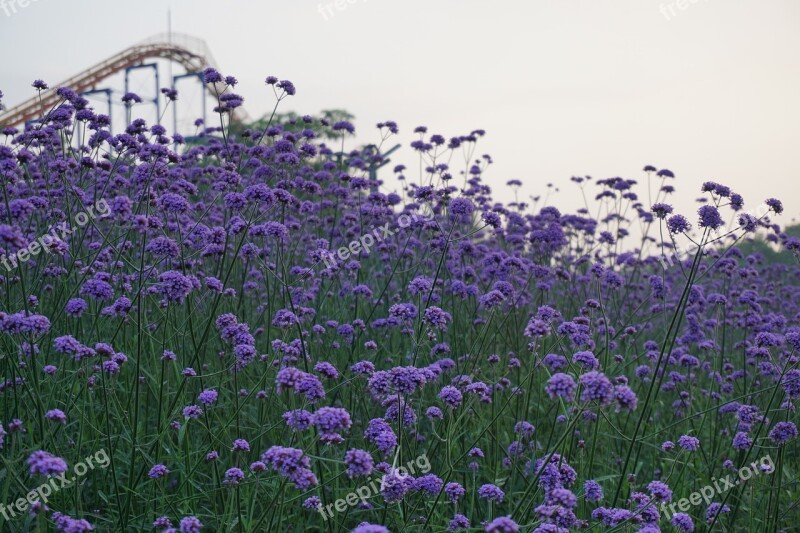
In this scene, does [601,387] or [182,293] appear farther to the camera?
[182,293]

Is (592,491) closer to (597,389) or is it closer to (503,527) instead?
(597,389)

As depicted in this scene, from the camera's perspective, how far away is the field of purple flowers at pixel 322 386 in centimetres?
309

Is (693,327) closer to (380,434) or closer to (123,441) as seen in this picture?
(380,434)

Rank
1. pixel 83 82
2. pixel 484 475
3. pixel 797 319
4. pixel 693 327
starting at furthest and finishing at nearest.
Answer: pixel 83 82 < pixel 797 319 < pixel 693 327 < pixel 484 475

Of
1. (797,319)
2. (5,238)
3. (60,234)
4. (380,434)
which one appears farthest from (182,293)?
(797,319)

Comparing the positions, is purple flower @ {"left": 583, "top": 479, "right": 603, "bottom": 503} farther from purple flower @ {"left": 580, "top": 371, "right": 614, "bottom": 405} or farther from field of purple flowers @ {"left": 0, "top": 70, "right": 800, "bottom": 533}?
purple flower @ {"left": 580, "top": 371, "right": 614, "bottom": 405}

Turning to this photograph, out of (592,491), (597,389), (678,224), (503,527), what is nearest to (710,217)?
(678,224)

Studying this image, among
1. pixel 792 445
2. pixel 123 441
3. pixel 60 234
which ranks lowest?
pixel 792 445

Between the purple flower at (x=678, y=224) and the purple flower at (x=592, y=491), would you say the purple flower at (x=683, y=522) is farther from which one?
the purple flower at (x=678, y=224)

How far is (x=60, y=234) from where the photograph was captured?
542 cm

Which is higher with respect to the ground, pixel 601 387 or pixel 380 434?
pixel 601 387

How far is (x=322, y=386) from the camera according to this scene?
2.98 meters

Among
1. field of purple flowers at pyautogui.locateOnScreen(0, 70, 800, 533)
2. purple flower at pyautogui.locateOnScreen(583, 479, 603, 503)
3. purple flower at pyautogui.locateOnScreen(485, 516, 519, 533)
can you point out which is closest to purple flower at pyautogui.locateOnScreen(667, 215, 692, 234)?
field of purple flowers at pyautogui.locateOnScreen(0, 70, 800, 533)

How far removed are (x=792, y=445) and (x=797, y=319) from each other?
1.80 meters
